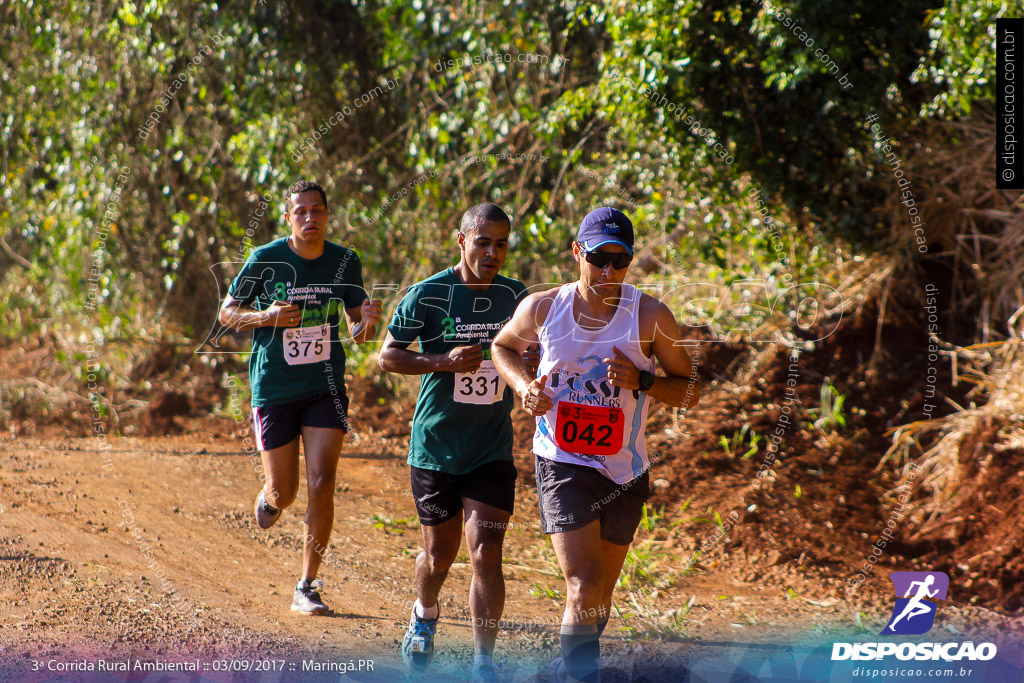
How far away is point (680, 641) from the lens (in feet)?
15.0

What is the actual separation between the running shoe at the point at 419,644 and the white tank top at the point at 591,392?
1.06m

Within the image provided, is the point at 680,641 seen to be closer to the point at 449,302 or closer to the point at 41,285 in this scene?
the point at 449,302

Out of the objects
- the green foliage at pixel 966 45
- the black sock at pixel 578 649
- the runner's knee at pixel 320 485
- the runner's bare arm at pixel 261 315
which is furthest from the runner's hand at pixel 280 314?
the green foliage at pixel 966 45

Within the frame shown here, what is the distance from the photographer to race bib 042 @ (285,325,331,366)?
4.72m

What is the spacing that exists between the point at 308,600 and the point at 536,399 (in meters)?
2.11

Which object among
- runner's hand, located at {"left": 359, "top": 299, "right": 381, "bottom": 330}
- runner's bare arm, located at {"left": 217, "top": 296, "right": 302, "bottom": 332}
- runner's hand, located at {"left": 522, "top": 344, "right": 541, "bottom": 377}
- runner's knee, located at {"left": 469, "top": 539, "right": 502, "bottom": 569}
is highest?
runner's hand, located at {"left": 359, "top": 299, "right": 381, "bottom": 330}

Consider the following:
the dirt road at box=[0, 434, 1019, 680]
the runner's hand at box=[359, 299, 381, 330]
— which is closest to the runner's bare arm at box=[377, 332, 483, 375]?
the runner's hand at box=[359, 299, 381, 330]

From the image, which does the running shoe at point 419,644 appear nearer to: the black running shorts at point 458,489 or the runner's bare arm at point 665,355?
the black running shorts at point 458,489

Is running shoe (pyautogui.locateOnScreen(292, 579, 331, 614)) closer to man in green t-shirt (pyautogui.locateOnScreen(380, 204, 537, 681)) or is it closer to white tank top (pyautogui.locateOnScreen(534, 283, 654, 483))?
man in green t-shirt (pyautogui.locateOnScreen(380, 204, 537, 681))

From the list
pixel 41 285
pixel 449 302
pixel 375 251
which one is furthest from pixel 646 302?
pixel 41 285

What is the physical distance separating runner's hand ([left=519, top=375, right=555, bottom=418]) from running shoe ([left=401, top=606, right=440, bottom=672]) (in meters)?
1.22

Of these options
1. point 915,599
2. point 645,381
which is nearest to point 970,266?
point 915,599

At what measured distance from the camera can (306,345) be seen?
15.6 feet

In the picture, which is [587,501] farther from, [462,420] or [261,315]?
[261,315]
